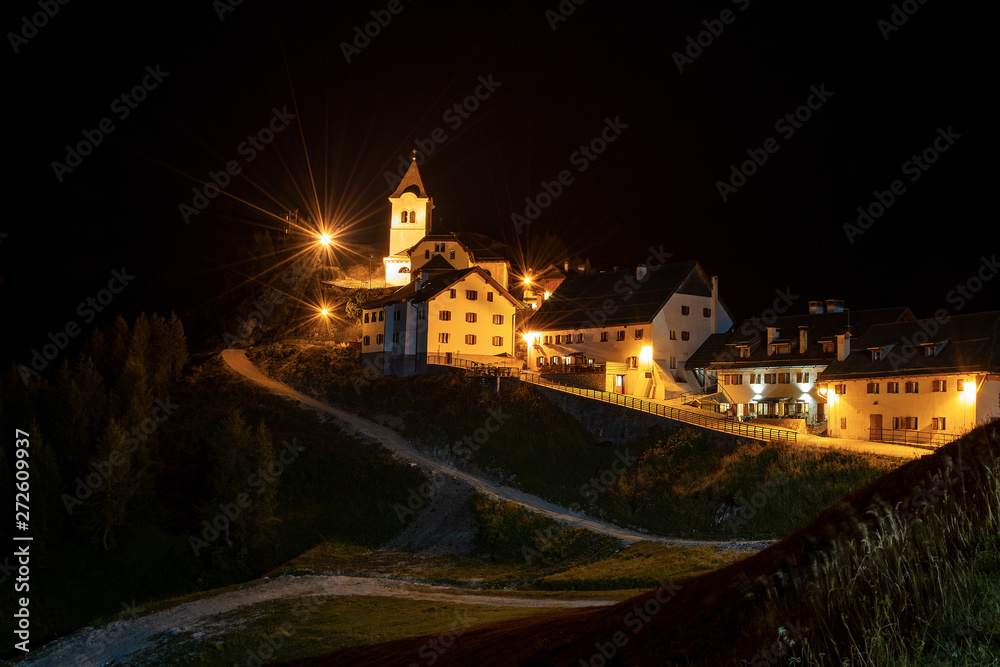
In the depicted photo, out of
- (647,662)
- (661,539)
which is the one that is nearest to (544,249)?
(661,539)

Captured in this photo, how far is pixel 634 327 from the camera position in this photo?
243 ft

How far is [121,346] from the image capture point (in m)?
89.9

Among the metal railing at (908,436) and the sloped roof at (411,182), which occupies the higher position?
the sloped roof at (411,182)

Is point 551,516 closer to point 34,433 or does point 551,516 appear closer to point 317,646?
point 317,646

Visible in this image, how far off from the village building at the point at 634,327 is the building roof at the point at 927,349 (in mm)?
16653

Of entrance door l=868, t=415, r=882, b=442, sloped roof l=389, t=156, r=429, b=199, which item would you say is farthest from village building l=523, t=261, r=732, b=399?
sloped roof l=389, t=156, r=429, b=199

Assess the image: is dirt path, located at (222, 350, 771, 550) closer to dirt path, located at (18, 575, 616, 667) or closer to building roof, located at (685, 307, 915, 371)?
dirt path, located at (18, 575, 616, 667)

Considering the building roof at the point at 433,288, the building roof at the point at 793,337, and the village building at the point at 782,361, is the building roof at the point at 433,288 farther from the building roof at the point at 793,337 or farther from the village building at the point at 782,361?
the building roof at the point at 793,337

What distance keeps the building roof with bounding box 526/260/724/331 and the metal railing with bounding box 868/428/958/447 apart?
77.0 feet

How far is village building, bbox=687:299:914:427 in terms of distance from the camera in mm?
63125

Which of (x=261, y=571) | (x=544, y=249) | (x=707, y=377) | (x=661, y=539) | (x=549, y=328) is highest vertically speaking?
(x=544, y=249)

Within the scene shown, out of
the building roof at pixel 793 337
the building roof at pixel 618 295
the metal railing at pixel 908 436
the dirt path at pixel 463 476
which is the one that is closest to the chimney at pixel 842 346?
the building roof at pixel 793 337

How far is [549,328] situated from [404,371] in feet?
48.3

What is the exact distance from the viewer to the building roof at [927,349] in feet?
167
